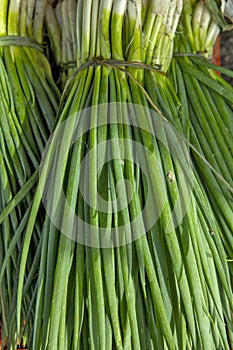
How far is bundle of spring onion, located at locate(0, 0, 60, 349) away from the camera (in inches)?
31.3

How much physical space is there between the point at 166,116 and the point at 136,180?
134mm

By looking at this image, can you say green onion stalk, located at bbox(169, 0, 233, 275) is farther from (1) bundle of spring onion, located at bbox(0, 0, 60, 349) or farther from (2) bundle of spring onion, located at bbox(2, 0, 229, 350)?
(1) bundle of spring onion, located at bbox(0, 0, 60, 349)

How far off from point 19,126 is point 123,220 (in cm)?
29

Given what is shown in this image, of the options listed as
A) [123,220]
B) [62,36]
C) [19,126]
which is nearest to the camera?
[123,220]

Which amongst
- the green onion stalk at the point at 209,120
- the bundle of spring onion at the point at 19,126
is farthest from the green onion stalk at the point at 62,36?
the green onion stalk at the point at 209,120

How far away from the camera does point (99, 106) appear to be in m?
0.81

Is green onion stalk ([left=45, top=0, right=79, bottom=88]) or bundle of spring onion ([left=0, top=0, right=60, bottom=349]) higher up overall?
green onion stalk ([left=45, top=0, right=79, bottom=88])

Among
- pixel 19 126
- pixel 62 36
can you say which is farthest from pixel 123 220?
pixel 62 36

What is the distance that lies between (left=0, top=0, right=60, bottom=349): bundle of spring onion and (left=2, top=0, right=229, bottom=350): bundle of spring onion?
0.12 feet

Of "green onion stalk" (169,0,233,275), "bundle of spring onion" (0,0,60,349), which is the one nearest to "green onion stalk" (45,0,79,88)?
"bundle of spring onion" (0,0,60,349)

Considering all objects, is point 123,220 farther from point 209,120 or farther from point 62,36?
point 62,36

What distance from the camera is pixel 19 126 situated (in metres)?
0.88

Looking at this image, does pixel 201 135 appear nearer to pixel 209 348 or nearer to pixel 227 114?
pixel 227 114

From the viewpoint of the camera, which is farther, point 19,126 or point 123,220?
point 19,126
